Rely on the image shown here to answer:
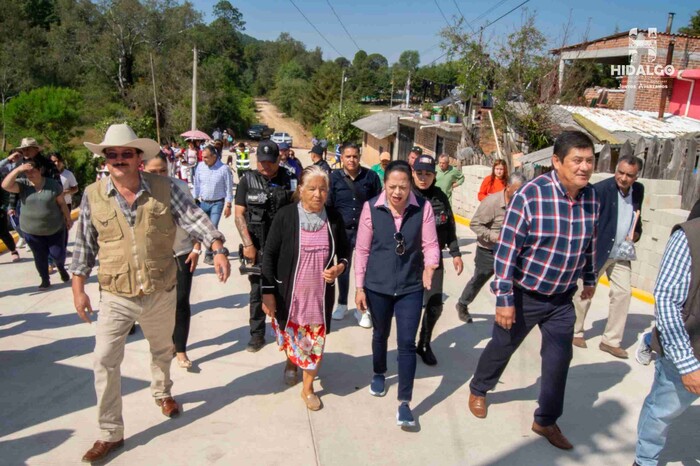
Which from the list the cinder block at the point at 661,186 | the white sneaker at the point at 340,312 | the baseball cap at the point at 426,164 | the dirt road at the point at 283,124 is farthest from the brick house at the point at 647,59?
the dirt road at the point at 283,124

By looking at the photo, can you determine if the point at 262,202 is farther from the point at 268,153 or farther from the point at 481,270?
the point at 481,270

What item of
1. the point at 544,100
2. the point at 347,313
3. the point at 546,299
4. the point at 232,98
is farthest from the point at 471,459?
the point at 232,98

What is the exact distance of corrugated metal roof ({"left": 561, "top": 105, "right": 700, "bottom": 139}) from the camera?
14820 mm

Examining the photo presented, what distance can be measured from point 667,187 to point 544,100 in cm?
1033

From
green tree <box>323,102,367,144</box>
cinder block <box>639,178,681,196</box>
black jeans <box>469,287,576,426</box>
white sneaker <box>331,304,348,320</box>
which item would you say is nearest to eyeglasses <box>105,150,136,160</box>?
black jeans <box>469,287,576,426</box>

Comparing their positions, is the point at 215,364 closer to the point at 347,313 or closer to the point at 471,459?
the point at 347,313

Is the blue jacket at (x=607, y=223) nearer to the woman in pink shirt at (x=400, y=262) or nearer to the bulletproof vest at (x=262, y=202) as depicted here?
the woman in pink shirt at (x=400, y=262)

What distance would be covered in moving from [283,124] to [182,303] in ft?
224

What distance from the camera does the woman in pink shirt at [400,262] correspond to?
11.7 ft

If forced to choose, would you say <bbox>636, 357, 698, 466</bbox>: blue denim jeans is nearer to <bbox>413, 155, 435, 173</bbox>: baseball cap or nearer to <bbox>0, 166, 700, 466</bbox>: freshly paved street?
<bbox>0, 166, 700, 466</bbox>: freshly paved street

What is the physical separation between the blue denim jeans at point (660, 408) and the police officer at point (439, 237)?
176cm

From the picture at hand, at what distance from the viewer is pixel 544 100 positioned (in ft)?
53.4

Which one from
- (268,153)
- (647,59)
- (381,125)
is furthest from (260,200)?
(381,125)

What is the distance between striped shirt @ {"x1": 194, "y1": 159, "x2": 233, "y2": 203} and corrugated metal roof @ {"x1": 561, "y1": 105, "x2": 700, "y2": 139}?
36.5 feet
